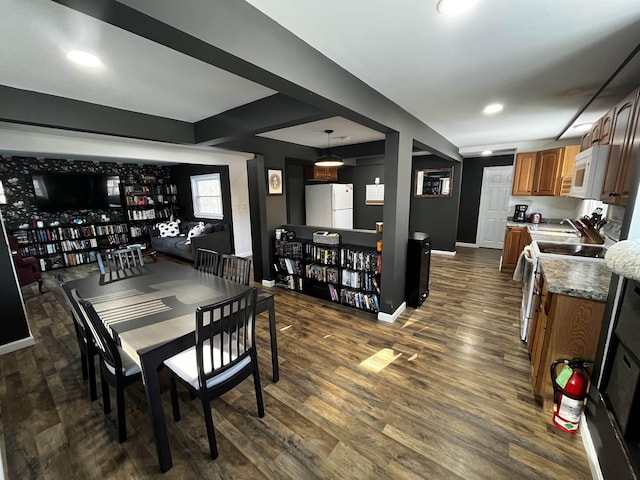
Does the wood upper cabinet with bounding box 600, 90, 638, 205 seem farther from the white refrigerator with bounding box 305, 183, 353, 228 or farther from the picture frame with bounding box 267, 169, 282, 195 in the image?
A: the white refrigerator with bounding box 305, 183, 353, 228

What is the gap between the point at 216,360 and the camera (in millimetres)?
1587

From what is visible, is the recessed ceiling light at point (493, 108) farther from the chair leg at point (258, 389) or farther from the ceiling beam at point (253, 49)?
the chair leg at point (258, 389)

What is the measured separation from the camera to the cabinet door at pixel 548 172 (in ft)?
13.6

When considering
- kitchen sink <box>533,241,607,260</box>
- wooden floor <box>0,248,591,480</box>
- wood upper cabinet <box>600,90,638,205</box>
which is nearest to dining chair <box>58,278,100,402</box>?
wooden floor <box>0,248,591,480</box>

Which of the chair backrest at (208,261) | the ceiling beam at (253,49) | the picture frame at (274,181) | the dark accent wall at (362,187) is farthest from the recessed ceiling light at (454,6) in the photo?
the dark accent wall at (362,187)

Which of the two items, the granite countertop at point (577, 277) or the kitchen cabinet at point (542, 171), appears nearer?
the granite countertop at point (577, 277)

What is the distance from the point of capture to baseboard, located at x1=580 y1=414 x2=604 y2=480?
132 cm

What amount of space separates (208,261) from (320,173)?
337 cm

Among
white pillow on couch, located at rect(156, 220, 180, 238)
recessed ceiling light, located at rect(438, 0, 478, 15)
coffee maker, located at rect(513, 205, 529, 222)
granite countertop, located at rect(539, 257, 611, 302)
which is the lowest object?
white pillow on couch, located at rect(156, 220, 180, 238)

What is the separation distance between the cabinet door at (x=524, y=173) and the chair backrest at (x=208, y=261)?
204 inches

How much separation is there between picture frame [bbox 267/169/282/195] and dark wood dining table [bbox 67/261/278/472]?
1788 mm

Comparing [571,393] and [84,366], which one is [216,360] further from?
[571,393]

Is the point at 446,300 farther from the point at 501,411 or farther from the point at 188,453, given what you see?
the point at 188,453

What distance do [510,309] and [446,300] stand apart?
0.74 m
